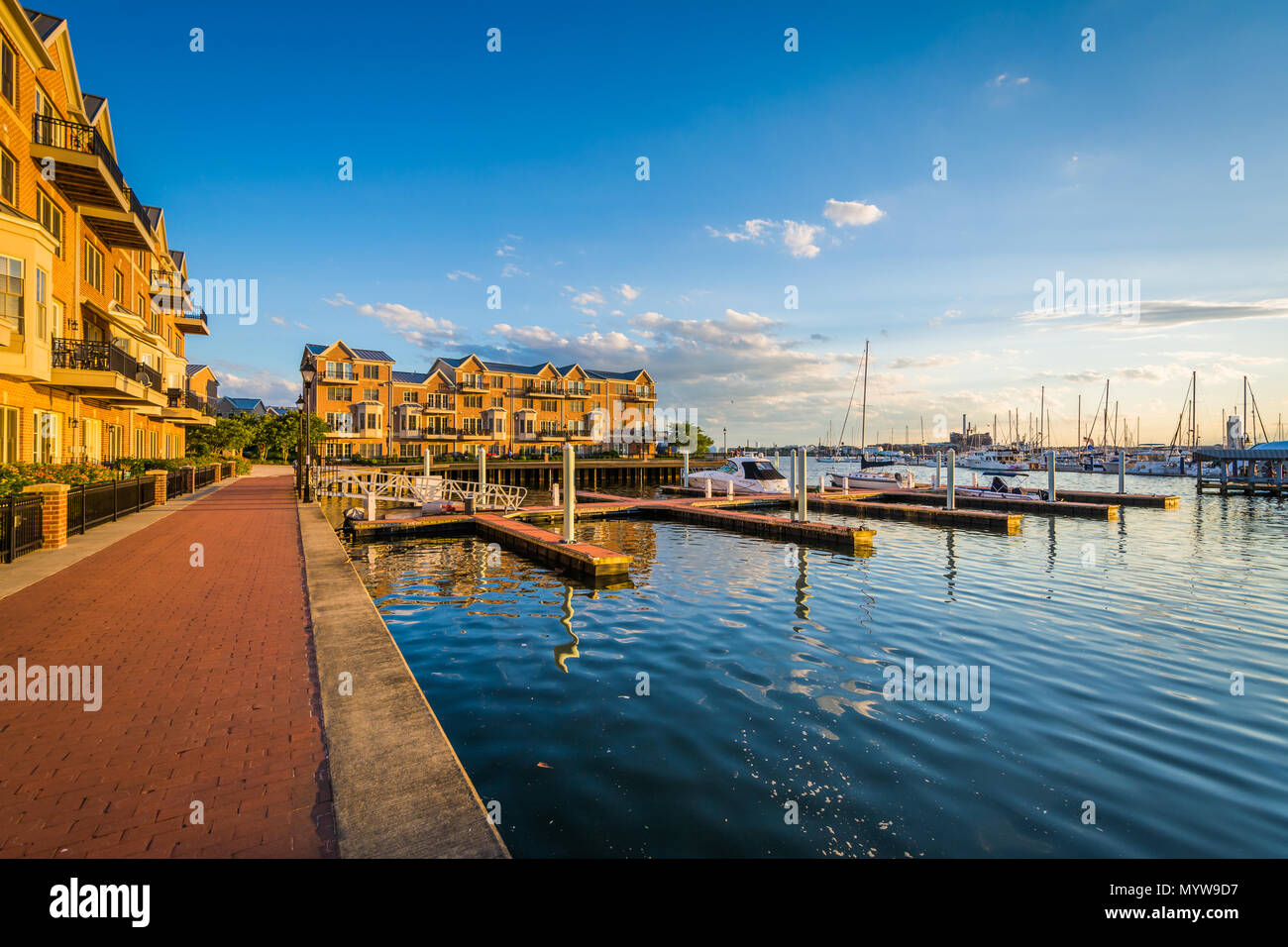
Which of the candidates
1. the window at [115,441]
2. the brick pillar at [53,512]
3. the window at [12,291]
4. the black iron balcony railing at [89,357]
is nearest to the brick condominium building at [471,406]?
the window at [115,441]

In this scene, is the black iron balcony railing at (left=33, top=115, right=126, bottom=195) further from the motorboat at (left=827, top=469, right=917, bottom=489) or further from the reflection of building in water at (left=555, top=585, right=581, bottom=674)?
the motorboat at (left=827, top=469, right=917, bottom=489)

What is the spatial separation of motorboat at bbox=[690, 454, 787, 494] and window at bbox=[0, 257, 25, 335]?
95.8 ft

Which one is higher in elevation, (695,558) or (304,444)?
(304,444)

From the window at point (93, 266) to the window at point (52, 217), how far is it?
273 centimetres

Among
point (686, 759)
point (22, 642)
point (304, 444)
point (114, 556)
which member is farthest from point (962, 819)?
point (304, 444)

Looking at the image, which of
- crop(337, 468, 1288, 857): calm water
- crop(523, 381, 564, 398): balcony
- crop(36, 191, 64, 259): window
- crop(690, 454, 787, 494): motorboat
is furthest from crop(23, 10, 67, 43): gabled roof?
crop(523, 381, 564, 398): balcony

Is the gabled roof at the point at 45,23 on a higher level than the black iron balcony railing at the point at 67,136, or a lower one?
higher

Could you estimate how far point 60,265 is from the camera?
62.8 feet

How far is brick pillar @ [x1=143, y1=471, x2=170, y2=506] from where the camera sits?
Result: 22.8 metres

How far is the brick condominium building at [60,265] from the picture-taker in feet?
49.5

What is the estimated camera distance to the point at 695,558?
16953 mm

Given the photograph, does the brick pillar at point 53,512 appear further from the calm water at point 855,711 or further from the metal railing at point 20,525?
the calm water at point 855,711
